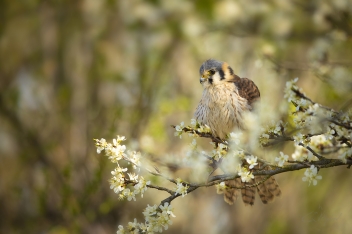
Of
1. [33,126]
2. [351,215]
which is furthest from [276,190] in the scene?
[33,126]

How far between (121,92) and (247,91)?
Answer: 3.70 metres

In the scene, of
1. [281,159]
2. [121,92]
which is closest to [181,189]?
[281,159]

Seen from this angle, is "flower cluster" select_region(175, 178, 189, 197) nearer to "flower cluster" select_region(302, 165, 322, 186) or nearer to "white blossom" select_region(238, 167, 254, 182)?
"white blossom" select_region(238, 167, 254, 182)

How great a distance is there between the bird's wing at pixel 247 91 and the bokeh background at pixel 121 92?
1.57 m

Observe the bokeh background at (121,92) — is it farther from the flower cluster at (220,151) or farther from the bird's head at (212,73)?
the flower cluster at (220,151)

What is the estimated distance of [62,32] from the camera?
24.9ft

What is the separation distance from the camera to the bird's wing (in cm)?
358

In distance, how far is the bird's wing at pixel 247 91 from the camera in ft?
11.7

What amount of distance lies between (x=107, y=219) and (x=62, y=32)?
2.85 m

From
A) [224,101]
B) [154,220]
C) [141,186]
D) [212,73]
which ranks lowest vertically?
[154,220]

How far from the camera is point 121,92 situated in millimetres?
7098

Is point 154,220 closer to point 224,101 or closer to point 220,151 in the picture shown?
point 220,151

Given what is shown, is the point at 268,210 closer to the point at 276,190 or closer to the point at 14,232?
the point at 14,232


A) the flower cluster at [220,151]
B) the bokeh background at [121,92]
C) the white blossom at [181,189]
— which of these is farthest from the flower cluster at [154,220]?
the bokeh background at [121,92]
